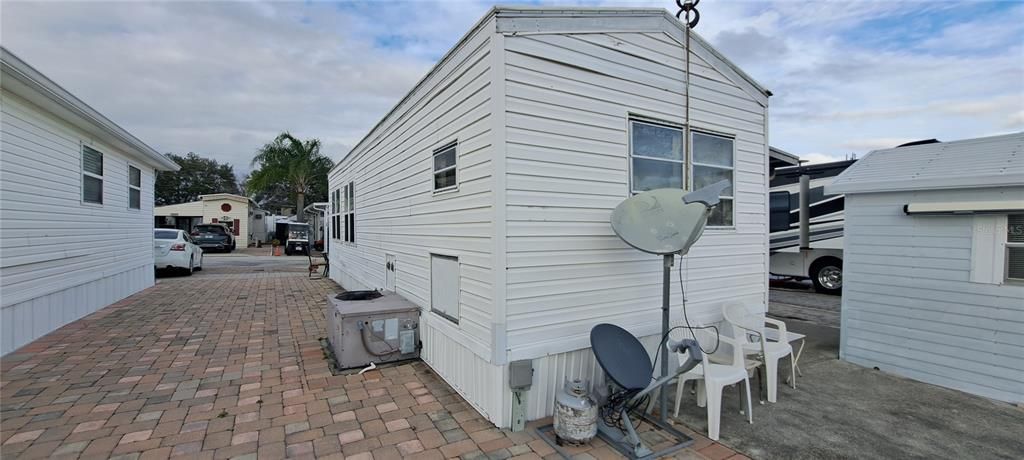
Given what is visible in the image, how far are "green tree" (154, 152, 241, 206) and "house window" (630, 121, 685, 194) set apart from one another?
4658 cm

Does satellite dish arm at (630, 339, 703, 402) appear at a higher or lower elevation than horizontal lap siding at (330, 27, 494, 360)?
→ lower

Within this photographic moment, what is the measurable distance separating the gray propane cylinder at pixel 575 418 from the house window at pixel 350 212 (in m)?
6.79

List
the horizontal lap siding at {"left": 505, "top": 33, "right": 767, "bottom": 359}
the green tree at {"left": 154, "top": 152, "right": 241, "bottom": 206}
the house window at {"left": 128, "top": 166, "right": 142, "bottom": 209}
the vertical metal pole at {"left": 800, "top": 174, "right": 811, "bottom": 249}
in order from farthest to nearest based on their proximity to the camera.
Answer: the green tree at {"left": 154, "top": 152, "right": 241, "bottom": 206} → the vertical metal pole at {"left": 800, "top": 174, "right": 811, "bottom": 249} → the house window at {"left": 128, "top": 166, "right": 142, "bottom": 209} → the horizontal lap siding at {"left": 505, "top": 33, "right": 767, "bottom": 359}

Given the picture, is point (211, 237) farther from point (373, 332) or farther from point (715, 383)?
point (715, 383)

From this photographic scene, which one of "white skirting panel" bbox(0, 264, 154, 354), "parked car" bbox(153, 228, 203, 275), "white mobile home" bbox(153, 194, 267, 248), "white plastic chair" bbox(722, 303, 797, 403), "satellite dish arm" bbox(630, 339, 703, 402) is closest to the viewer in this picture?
"satellite dish arm" bbox(630, 339, 703, 402)

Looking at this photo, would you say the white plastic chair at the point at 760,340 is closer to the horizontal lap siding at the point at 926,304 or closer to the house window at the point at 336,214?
the horizontal lap siding at the point at 926,304

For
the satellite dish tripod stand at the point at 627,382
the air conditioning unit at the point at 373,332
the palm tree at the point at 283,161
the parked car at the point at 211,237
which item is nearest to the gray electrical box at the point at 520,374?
the satellite dish tripod stand at the point at 627,382

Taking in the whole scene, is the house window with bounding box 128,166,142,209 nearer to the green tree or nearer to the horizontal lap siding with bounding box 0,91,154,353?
Result: the horizontal lap siding with bounding box 0,91,154,353

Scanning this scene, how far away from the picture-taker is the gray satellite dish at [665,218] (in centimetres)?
269

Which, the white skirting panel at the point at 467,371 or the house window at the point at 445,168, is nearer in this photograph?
the white skirting panel at the point at 467,371

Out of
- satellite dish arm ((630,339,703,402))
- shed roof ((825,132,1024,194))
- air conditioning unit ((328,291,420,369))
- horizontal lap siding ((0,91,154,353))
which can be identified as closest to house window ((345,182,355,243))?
horizontal lap siding ((0,91,154,353))

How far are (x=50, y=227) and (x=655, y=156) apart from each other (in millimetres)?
7705

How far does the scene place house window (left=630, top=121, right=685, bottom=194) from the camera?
356cm

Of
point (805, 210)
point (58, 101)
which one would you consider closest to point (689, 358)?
point (58, 101)
